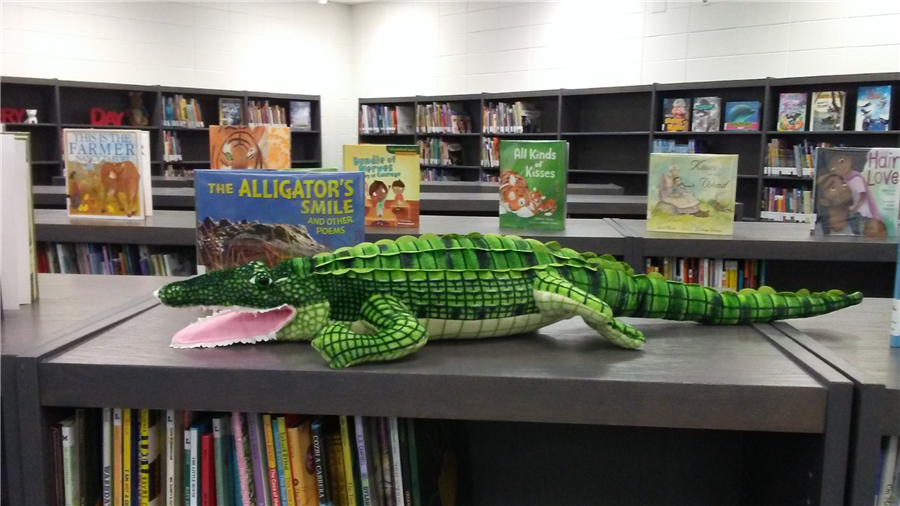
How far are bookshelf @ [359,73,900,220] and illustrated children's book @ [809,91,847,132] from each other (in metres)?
0.06

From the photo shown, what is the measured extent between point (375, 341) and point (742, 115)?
5.67m

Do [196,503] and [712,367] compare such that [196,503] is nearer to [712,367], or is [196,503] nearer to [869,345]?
[712,367]

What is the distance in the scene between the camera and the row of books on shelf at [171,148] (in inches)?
279

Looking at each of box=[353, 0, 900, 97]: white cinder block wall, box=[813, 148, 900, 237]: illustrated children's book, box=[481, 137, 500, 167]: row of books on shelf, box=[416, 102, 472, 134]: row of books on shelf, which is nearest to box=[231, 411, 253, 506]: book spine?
box=[813, 148, 900, 237]: illustrated children's book

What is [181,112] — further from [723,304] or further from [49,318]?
[723,304]

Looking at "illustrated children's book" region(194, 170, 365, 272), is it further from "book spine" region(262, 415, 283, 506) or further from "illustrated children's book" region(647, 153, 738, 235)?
"illustrated children's book" region(647, 153, 738, 235)

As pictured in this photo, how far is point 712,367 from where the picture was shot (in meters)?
0.98

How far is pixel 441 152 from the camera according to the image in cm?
805

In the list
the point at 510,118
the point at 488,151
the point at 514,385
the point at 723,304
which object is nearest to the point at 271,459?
the point at 514,385

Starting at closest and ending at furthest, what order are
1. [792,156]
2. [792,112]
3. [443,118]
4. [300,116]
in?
1. [792,112]
2. [792,156]
3. [443,118]
4. [300,116]

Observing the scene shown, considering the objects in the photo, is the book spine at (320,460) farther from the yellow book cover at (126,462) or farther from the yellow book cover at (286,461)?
the yellow book cover at (126,462)

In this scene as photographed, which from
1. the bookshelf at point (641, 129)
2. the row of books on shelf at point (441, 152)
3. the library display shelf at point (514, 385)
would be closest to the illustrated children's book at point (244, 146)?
the library display shelf at point (514, 385)

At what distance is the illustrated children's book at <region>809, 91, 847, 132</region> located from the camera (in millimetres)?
5375

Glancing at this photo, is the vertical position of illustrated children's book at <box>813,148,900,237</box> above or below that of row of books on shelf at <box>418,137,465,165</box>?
below
